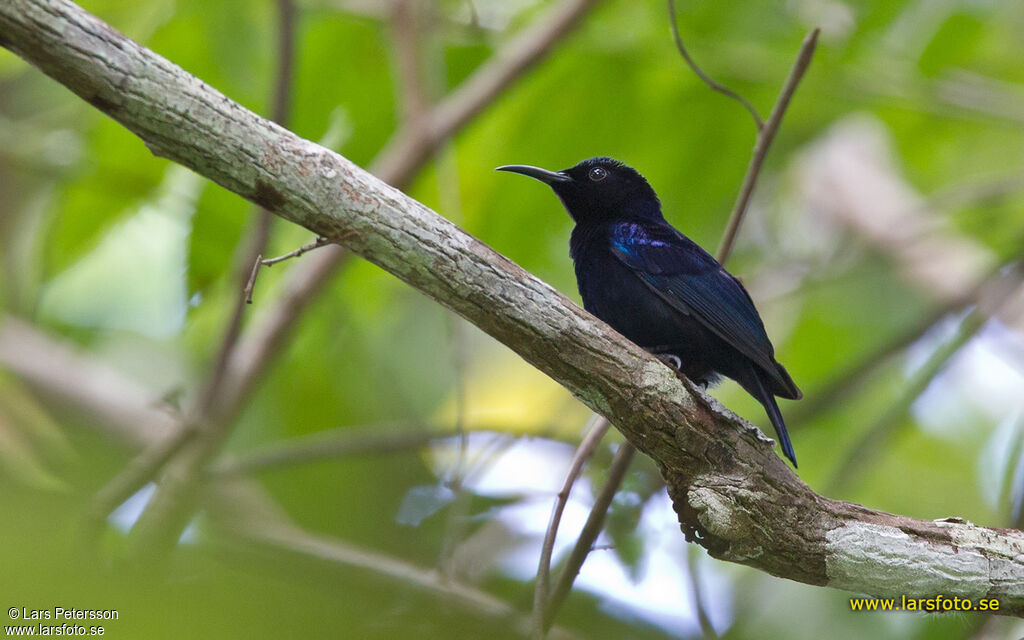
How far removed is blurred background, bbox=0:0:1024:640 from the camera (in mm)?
4289

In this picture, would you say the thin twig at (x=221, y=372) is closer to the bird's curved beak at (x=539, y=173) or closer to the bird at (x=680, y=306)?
the bird's curved beak at (x=539, y=173)

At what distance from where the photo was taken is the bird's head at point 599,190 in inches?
185

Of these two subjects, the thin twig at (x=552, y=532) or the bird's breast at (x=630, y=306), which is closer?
the thin twig at (x=552, y=532)

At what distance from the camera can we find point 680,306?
4020 millimetres

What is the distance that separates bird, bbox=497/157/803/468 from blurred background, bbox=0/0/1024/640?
2.28 ft

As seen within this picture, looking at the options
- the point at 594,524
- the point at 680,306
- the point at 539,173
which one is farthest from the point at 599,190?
the point at 594,524

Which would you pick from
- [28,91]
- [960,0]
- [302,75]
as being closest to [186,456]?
[302,75]

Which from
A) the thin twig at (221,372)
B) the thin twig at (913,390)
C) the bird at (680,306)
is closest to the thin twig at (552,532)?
the bird at (680,306)

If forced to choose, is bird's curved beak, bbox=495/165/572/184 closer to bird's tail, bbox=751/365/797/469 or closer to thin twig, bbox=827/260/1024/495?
bird's tail, bbox=751/365/797/469

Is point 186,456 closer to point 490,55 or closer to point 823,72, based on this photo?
point 490,55

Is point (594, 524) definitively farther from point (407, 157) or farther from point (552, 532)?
point (407, 157)

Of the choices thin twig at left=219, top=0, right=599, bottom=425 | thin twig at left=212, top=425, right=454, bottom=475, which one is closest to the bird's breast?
thin twig at left=212, top=425, right=454, bottom=475

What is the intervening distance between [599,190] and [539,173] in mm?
309

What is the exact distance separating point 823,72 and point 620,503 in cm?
266
